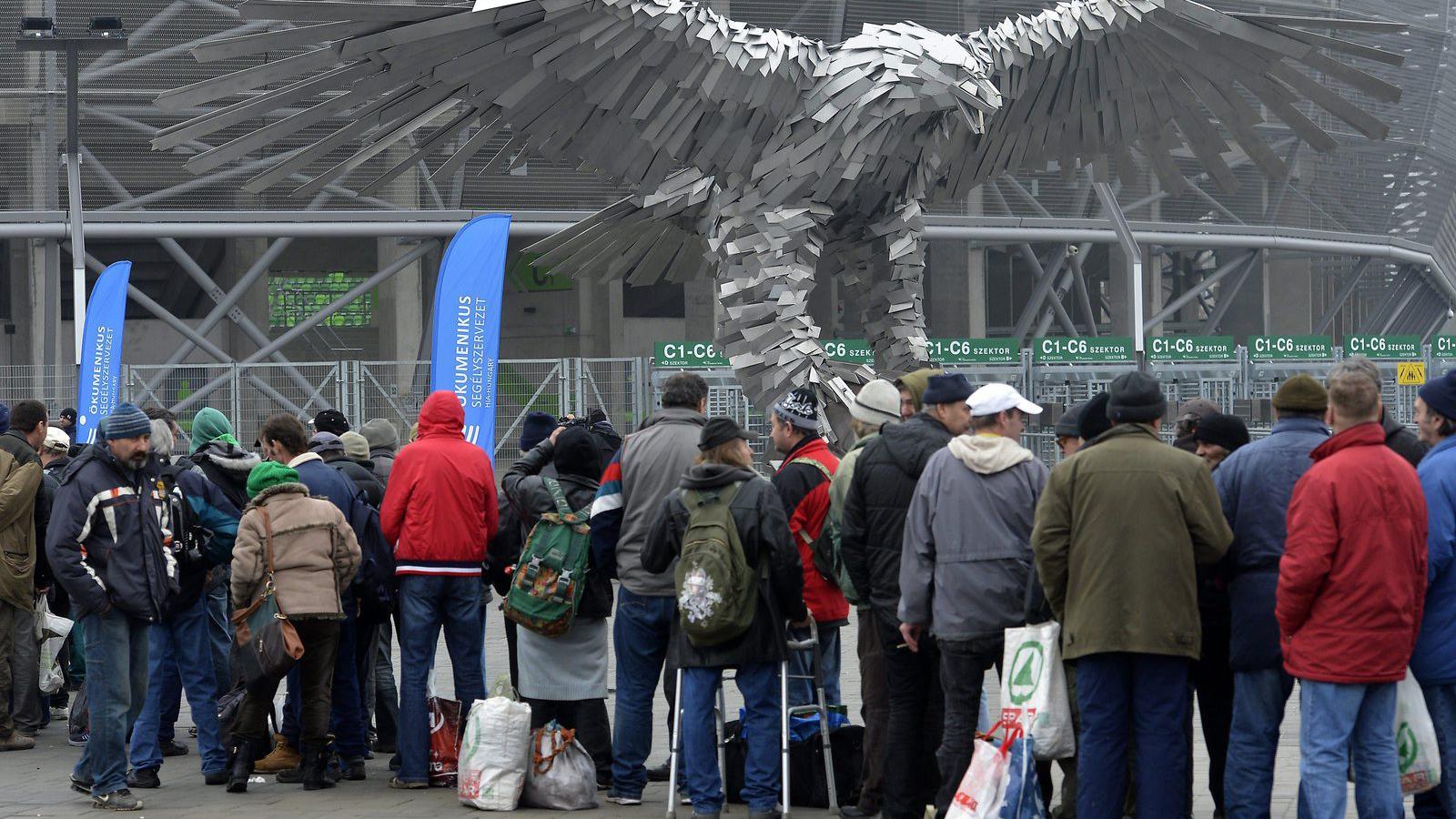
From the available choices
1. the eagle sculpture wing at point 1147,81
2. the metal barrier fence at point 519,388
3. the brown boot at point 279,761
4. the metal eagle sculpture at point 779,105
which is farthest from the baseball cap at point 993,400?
the metal barrier fence at point 519,388

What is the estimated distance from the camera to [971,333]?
27.0 m

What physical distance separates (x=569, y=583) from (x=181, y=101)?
3086 millimetres

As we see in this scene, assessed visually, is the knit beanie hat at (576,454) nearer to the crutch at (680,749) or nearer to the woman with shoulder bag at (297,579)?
the woman with shoulder bag at (297,579)

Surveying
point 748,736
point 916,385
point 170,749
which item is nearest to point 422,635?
point 748,736

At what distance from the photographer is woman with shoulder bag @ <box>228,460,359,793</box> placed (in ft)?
25.1

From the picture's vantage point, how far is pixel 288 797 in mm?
7824

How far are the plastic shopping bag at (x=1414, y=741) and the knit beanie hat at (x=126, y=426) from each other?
5220mm

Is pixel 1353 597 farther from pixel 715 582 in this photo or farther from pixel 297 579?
pixel 297 579

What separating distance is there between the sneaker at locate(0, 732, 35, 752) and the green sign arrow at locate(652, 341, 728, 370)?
10360mm

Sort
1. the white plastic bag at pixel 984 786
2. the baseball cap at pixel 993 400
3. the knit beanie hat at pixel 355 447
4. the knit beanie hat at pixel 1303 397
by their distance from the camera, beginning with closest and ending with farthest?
the white plastic bag at pixel 984 786 < the knit beanie hat at pixel 1303 397 < the baseball cap at pixel 993 400 < the knit beanie hat at pixel 355 447

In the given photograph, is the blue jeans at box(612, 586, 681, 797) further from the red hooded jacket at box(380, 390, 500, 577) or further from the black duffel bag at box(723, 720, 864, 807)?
the red hooded jacket at box(380, 390, 500, 577)

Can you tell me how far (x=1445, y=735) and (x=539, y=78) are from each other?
548 centimetres

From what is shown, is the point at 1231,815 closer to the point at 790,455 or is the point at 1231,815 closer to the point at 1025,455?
the point at 1025,455

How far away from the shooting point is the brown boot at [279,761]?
8375 millimetres
